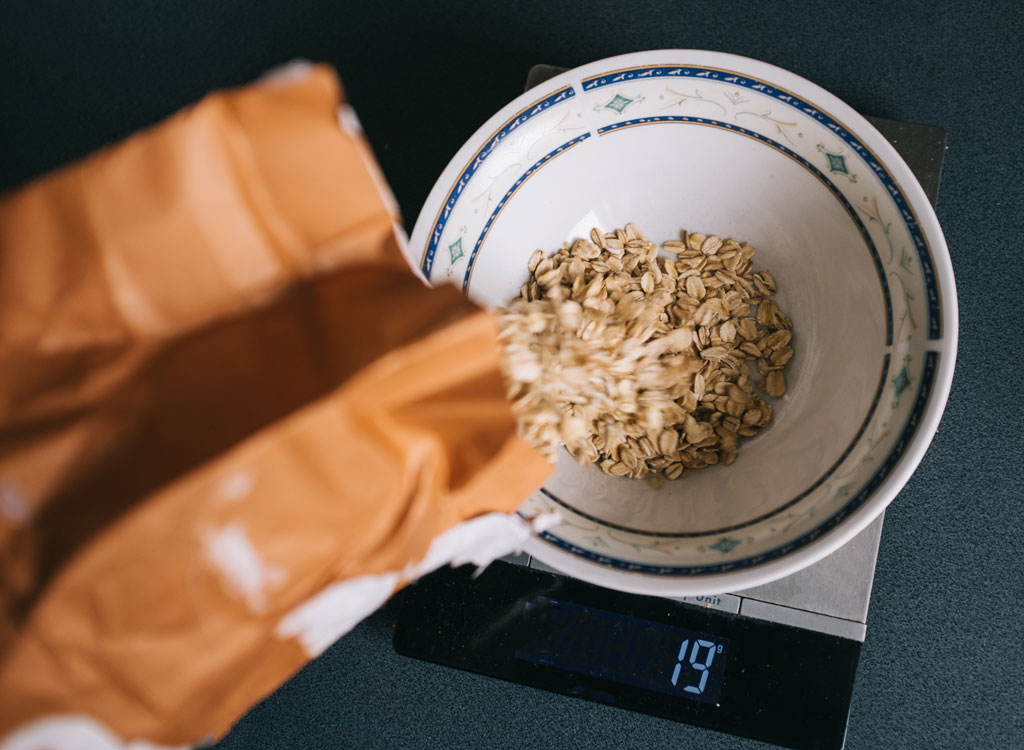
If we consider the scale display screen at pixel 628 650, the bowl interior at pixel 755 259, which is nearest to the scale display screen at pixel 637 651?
the scale display screen at pixel 628 650

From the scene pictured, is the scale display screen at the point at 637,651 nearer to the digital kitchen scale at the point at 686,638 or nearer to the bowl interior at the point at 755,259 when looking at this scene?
the digital kitchen scale at the point at 686,638

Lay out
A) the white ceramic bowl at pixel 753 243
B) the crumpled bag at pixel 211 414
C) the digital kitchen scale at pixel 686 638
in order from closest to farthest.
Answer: the crumpled bag at pixel 211 414 < the white ceramic bowl at pixel 753 243 < the digital kitchen scale at pixel 686 638

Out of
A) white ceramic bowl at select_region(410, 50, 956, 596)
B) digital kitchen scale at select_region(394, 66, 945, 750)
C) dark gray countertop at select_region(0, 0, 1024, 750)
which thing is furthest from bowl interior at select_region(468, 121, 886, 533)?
dark gray countertop at select_region(0, 0, 1024, 750)

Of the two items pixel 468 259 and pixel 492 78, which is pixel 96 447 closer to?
pixel 468 259

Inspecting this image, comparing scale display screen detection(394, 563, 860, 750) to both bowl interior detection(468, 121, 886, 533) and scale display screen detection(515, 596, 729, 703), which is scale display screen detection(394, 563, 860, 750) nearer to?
scale display screen detection(515, 596, 729, 703)

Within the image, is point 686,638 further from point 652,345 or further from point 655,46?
point 655,46

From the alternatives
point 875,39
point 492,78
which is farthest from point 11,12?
point 875,39
